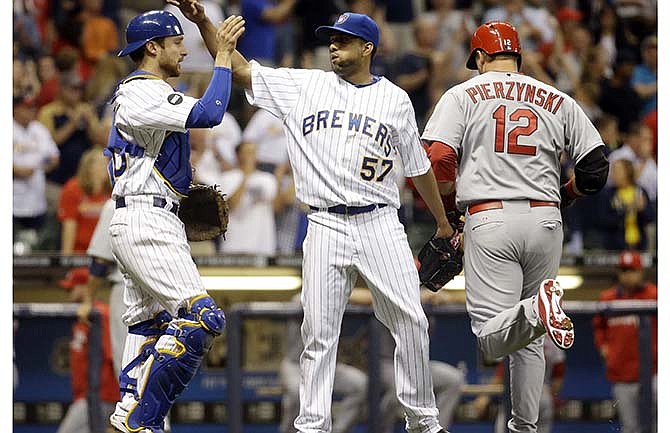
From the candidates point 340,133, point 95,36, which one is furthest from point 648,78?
point 340,133

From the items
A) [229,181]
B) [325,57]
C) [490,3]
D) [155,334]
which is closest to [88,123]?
[229,181]

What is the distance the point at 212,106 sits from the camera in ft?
20.2

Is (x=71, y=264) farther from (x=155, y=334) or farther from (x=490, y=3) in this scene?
(x=490, y=3)

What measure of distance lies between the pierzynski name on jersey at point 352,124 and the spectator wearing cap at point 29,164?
17.5 ft

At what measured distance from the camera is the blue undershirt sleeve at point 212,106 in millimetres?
6137

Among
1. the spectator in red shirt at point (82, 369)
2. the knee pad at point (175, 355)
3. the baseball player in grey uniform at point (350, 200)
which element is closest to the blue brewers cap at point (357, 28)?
the baseball player in grey uniform at point (350, 200)

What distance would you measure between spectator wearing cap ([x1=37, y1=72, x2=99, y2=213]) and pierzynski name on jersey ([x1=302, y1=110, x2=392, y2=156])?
541cm

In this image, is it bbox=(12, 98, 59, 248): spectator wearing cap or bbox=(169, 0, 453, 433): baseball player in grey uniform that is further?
bbox=(12, 98, 59, 248): spectator wearing cap

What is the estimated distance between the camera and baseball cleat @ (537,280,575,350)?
6082 mm

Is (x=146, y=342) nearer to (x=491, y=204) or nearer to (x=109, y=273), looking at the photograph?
(x=491, y=204)

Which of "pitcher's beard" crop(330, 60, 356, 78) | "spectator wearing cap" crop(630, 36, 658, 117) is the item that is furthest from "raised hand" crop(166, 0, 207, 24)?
"spectator wearing cap" crop(630, 36, 658, 117)

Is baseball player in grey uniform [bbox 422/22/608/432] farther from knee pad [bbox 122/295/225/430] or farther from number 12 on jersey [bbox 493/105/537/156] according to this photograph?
knee pad [bbox 122/295/225/430]

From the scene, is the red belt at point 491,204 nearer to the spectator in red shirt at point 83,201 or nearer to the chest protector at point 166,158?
the chest protector at point 166,158

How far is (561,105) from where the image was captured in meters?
6.77
